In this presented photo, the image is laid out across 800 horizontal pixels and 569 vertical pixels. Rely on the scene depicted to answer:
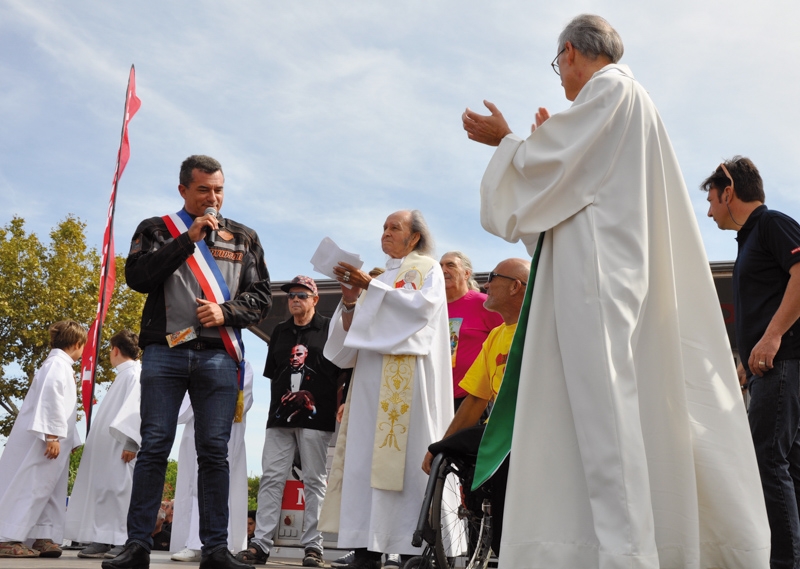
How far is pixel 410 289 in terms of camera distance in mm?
6199

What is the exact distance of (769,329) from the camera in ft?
14.8

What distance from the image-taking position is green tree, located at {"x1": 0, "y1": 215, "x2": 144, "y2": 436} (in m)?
24.5

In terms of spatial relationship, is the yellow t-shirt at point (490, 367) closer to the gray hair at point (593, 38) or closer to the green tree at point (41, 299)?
the gray hair at point (593, 38)

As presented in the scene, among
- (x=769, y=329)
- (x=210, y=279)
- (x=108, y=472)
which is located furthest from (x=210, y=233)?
(x=108, y=472)

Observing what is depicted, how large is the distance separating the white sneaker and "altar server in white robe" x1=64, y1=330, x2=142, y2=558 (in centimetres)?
95

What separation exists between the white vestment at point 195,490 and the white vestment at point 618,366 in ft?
16.4

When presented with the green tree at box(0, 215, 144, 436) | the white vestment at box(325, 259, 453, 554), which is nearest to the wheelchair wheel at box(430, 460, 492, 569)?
the white vestment at box(325, 259, 453, 554)

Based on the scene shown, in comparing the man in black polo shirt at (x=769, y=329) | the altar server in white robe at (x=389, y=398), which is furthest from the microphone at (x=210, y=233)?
the man in black polo shirt at (x=769, y=329)

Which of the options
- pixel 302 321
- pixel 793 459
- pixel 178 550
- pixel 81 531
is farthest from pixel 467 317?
pixel 81 531

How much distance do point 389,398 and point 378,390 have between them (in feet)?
0.53

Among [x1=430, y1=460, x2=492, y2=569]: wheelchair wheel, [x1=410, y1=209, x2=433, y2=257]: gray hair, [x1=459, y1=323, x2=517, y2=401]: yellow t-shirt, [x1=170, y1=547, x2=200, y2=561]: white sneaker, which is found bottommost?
[x1=170, y1=547, x2=200, y2=561]: white sneaker

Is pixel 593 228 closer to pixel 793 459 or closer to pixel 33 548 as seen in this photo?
pixel 793 459

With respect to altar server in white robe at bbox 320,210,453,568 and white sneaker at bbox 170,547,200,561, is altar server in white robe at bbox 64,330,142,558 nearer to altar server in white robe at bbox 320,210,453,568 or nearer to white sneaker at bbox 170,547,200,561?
white sneaker at bbox 170,547,200,561

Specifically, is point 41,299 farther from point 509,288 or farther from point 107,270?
point 509,288
